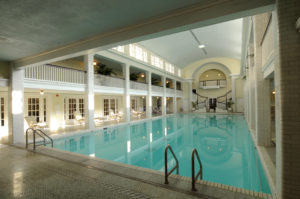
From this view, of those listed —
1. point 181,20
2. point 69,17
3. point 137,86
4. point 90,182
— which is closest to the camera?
point 181,20

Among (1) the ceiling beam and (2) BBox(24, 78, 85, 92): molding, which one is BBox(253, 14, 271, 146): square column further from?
(2) BBox(24, 78, 85, 92): molding

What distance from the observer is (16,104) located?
7777 mm

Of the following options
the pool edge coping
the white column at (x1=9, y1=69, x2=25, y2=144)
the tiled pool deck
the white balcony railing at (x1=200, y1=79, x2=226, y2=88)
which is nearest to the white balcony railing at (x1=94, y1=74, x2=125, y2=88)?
the white column at (x1=9, y1=69, x2=25, y2=144)

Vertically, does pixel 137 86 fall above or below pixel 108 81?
below

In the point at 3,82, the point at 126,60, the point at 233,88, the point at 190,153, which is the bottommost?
the point at 190,153

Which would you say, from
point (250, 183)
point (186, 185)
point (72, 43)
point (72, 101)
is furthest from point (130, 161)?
point (72, 101)

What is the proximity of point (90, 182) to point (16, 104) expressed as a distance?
6535mm

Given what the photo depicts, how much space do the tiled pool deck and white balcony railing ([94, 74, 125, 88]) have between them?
26.8 feet

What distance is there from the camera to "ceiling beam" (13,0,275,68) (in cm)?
298

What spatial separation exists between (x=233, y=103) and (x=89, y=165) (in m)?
25.9

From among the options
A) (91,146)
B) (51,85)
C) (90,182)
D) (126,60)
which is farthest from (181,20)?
(126,60)

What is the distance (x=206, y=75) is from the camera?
31062 mm

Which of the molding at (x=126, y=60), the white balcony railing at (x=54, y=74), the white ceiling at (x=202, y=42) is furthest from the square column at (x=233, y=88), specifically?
the white balcony railing at (x=54, y=74)

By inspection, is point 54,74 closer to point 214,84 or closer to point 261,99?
point 261,99
